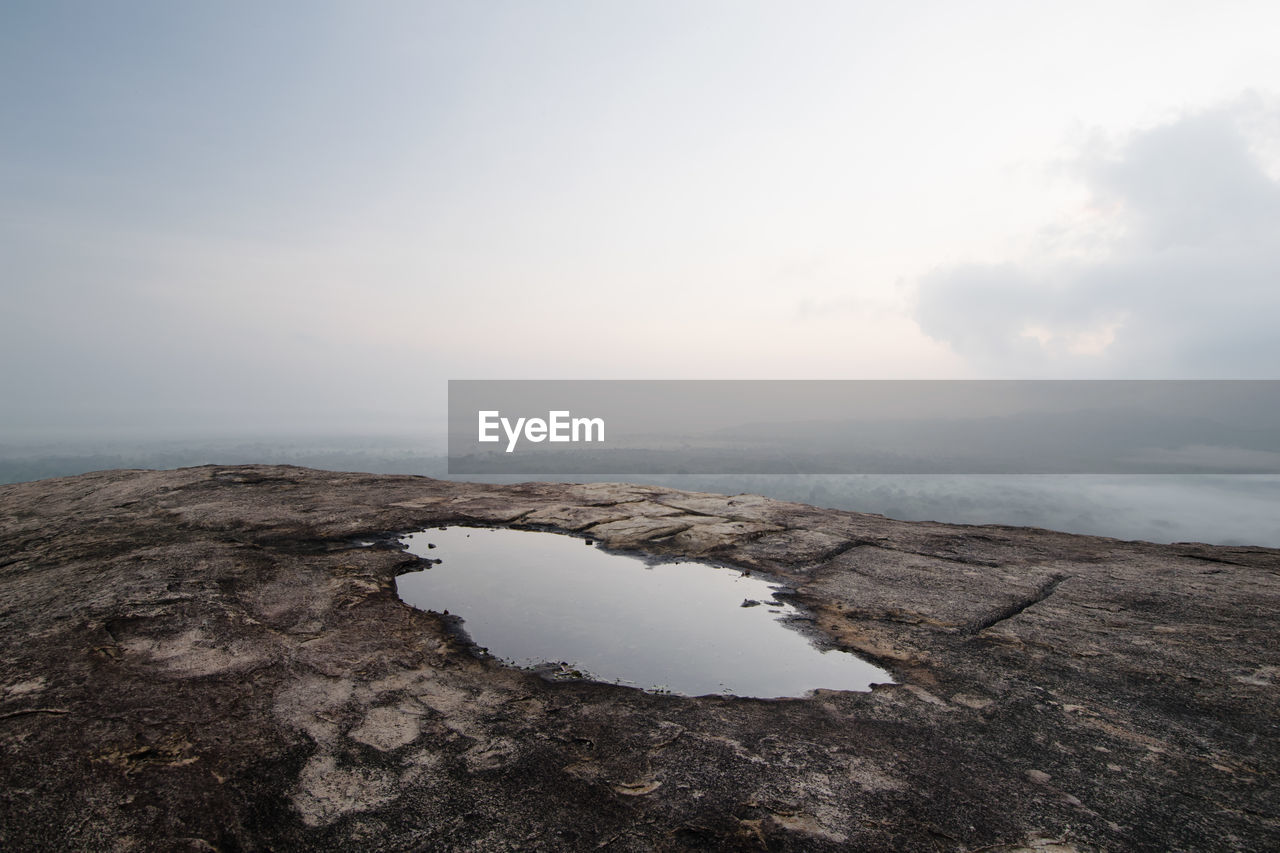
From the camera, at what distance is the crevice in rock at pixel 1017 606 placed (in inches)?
205

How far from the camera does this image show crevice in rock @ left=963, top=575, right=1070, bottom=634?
521 centimetres

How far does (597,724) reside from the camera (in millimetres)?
3463

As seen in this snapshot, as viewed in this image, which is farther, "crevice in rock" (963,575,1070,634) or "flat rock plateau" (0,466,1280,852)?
"crevice in rock" (963,575,1070,634)

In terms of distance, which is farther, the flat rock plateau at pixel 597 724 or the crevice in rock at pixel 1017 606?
the crevice in rock at pixel 1017 606

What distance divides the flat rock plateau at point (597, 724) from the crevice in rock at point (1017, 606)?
35 mm

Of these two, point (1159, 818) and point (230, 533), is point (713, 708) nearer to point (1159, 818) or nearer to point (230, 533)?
point (1159, 818)

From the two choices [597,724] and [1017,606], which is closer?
[597,724]

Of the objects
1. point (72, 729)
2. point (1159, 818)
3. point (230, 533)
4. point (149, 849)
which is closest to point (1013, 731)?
point (1159, 818)

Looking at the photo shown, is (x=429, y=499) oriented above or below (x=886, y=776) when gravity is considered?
above

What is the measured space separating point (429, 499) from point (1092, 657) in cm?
888

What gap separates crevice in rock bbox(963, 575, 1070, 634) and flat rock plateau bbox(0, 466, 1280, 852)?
35mm

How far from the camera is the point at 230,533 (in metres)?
7.34

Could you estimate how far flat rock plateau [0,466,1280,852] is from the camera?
265 cm

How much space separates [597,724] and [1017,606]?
451 cm
